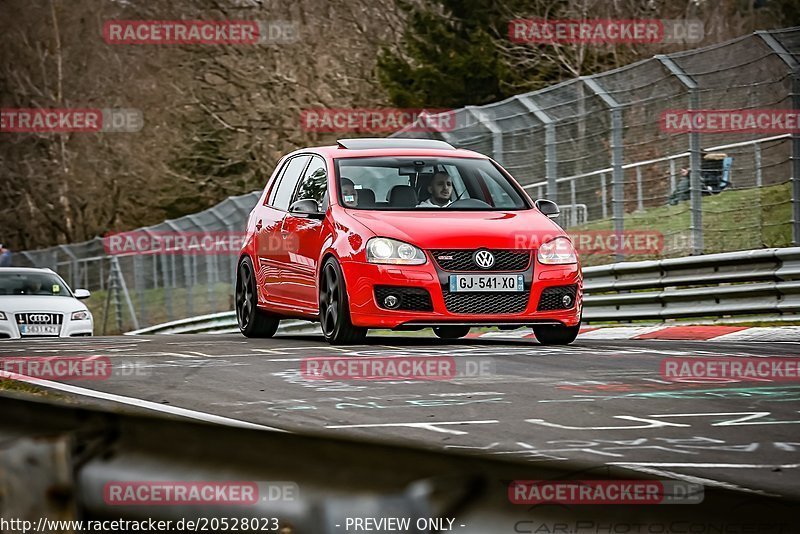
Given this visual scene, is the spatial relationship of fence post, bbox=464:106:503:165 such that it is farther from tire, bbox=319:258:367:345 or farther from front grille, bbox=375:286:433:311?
front grille, bbox=375:286:433:311

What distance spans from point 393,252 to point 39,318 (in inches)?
395

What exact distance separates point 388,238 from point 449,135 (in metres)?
7.45

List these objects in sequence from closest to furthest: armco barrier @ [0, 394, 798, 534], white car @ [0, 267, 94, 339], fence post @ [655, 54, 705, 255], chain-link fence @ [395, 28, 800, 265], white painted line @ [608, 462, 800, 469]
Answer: armco barrier @ [0, 394, 798, 534], white painted line @ [608, 462, 800, 469], chain-link fence @ [395, 28, 800, 265], fence post @ [655, 54, 705, 255], white car @ [0, 267, 94, 339]

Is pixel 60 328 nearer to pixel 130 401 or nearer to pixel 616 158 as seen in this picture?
pixel 616 158

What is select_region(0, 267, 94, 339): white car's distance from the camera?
758 inches

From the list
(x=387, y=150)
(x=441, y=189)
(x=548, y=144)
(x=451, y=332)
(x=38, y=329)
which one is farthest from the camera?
(x=38, y=329)

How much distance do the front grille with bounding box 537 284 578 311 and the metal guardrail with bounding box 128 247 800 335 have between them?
264 cm

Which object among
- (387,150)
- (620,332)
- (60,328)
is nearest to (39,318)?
(60,328)

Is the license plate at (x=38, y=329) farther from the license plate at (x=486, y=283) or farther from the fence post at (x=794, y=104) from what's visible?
the fence post at (x=794, y=104)

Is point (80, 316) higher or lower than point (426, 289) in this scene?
lower

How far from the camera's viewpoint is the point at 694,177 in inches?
586

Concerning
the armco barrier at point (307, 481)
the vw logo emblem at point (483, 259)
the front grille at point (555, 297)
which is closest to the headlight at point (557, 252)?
the front grille at point (555, 297)

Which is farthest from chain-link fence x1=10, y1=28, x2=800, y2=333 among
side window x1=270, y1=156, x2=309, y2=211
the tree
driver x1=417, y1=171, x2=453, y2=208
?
the tree

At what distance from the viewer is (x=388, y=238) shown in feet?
35.7
